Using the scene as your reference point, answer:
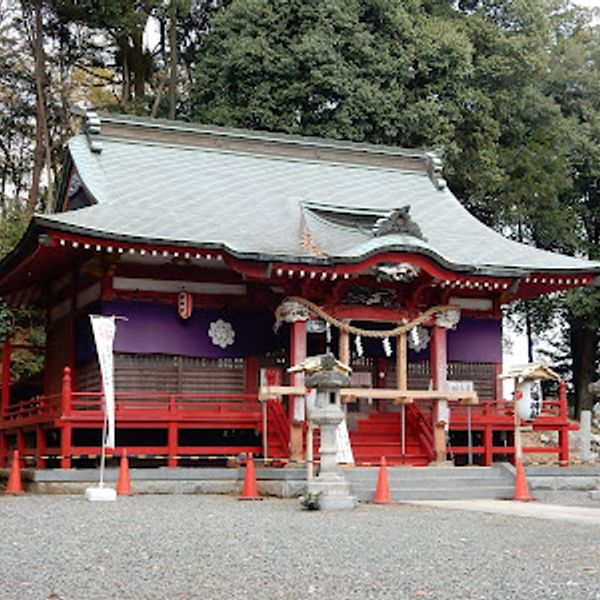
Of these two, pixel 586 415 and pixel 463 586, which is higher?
pixel 586 415

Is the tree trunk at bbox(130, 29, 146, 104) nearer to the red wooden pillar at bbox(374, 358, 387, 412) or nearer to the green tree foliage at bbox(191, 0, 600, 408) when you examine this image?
the green tree foliage at bbox(191, 0, 600, 408)

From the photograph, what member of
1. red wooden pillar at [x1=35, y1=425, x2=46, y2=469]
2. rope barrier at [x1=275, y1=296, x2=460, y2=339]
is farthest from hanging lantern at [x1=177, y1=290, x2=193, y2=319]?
red wooden pillar at [x1=35, y1=425, x2=46, y2=469]

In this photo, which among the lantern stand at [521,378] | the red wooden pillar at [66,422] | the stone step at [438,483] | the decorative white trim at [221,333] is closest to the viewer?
the stone step at [438,483]

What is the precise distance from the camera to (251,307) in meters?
19.0

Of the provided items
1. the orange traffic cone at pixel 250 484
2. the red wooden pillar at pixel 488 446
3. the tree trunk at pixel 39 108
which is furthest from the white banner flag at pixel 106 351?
the tree trunk at pixel 39 108

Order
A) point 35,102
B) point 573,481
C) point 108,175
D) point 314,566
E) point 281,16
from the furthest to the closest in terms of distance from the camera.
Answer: point 35,102 < point 281,16 < point 108,175 < point 573,481 < point 314,566

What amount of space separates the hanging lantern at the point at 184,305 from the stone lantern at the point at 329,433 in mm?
4804

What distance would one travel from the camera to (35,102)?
36.0 m

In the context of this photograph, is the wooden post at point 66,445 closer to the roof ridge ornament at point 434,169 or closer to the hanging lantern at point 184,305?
the hanging lantern at point 184,305

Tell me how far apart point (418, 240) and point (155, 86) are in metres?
21.6

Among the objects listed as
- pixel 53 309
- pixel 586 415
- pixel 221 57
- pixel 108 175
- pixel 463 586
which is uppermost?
pixel 221 57

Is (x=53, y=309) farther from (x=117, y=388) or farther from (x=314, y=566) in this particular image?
(x=314, y=566)

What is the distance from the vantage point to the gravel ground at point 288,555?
6.83 meters

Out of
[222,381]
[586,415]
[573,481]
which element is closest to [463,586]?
[573,481]
